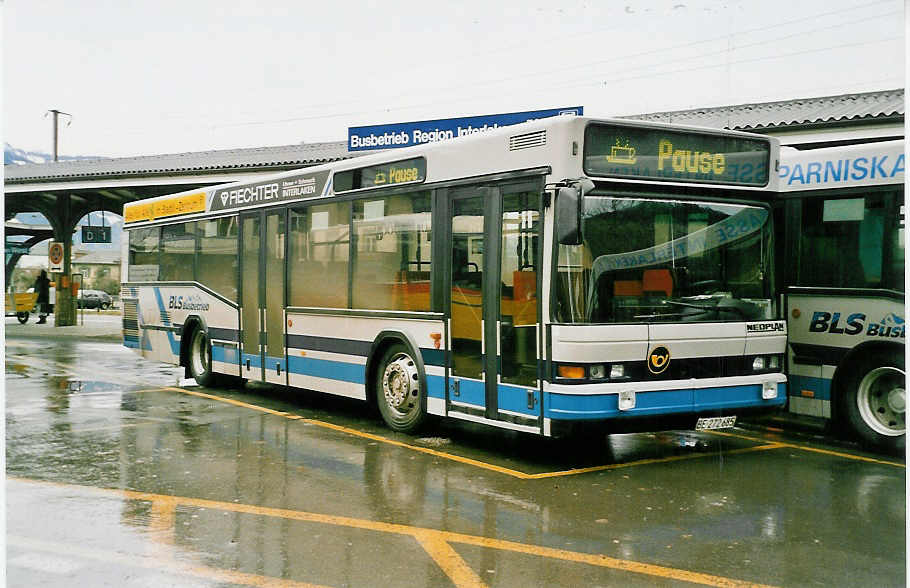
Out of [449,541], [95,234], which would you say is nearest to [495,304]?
[449,541]

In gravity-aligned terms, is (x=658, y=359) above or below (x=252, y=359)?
above

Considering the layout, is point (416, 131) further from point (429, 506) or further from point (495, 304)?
point (429, 506)

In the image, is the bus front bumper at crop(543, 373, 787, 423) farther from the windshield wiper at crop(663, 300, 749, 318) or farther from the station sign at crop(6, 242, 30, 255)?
the station sign at crop(6, 242, 30, 255)

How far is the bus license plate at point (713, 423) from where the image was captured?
8.15 meters

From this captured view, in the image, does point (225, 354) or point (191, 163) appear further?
point (191, 163)

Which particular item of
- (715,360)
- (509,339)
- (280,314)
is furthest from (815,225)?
(280,314)

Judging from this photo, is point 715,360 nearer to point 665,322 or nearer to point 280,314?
point 665,322

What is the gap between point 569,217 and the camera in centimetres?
737

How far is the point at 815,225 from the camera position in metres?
9.48

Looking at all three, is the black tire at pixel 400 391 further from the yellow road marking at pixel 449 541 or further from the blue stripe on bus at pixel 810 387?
the blue stripe on bus at pixel 810 387

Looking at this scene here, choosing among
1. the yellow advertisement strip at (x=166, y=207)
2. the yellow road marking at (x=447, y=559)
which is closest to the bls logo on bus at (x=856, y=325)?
the yellow road marking at (x=447, y=559)

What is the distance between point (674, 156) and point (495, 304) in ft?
6.60

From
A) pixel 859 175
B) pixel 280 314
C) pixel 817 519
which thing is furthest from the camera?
pixel 280 314

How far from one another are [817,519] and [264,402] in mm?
7934
